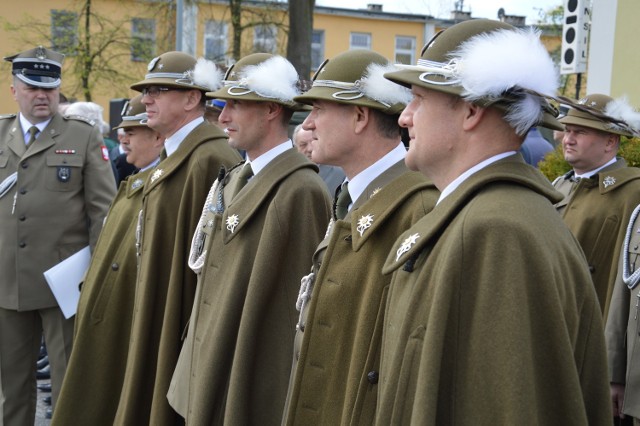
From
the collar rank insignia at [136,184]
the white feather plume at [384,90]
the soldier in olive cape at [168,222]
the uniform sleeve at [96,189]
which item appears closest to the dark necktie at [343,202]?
the white feather plume at [384,90]

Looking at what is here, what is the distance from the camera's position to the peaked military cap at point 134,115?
5781 millimetres

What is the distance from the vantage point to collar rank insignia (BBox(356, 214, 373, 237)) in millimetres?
3052

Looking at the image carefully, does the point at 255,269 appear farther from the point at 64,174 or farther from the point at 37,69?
the point at 37,69

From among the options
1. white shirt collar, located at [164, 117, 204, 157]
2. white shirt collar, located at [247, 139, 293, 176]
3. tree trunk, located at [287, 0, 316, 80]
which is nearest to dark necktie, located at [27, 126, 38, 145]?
white shirt collar, located at [164, 117, 204, 157]

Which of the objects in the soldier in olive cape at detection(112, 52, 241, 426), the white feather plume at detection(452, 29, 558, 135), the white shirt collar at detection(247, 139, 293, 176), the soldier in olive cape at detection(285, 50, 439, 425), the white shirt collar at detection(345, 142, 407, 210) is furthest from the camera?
the soldier in olive cape at detection(112, 52, 241, 426)

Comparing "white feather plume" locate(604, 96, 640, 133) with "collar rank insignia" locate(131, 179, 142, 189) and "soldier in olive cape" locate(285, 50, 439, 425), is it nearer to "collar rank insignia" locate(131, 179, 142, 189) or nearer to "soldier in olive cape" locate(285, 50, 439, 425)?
"soldier in olive cape" locate(285, 50, 439, 425)

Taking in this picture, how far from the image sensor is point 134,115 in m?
5.89

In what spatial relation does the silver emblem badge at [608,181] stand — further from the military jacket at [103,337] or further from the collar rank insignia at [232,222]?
the military jacket at [103,337]

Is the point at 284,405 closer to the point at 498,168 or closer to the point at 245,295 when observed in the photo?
the point at 245,295

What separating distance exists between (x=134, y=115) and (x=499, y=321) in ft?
13.9

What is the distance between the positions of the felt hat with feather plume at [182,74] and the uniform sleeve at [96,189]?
1198 mm

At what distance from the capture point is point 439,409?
2.21 m

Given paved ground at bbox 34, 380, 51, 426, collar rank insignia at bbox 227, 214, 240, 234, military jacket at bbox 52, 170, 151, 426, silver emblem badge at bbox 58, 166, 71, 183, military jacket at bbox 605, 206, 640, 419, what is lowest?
paved ground at bbox 34, 380, 51, 426

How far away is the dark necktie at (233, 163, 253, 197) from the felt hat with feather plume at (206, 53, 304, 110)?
368 mm
